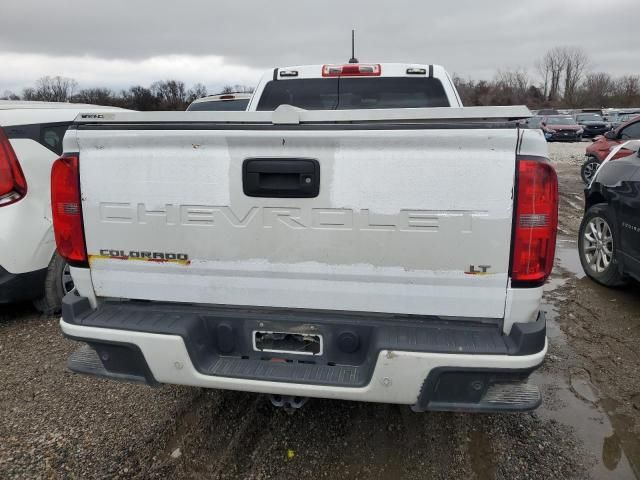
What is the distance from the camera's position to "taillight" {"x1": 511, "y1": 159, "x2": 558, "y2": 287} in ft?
6.49

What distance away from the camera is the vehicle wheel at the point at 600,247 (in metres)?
4.83

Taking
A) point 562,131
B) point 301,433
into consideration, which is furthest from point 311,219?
point 562,131

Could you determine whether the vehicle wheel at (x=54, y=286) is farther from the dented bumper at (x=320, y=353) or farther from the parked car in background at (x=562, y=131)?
the parked car in background at (x=562, y=131)

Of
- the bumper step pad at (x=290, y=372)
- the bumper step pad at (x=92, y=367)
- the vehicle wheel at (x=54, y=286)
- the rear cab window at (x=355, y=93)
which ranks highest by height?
the rear cab window at (x=355, y=93)

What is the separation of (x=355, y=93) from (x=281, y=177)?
231cm

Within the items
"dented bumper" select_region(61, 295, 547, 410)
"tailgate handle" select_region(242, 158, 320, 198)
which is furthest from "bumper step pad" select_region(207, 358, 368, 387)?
"tailgate handle" select_region(242, 158, 320, 198)

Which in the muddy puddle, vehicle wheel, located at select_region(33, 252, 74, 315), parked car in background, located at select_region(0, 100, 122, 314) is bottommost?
the muddy puddle

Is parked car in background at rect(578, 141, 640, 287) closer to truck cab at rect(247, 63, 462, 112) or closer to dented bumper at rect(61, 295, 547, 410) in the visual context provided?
truck cab at rect(247, 63, 462, 112)

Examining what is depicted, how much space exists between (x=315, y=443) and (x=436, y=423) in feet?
2.40

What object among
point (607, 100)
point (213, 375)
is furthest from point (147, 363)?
point (607, 100)

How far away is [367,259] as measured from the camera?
2160 millimetres

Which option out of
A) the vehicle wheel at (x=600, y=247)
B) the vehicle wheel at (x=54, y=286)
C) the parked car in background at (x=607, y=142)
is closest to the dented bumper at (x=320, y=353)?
the vehicle wheel at (x=54, y=286)

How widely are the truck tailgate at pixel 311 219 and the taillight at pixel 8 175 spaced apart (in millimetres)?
1856

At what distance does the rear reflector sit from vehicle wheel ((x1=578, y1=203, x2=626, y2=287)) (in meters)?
2.70
